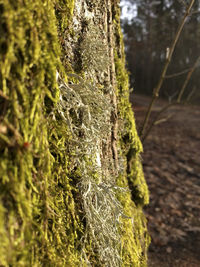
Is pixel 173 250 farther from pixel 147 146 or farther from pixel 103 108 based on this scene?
pixel 147 146

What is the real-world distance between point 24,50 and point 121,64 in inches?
30.3

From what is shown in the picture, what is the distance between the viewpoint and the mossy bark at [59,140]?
61 cm

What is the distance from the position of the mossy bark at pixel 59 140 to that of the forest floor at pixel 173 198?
1.19 meters

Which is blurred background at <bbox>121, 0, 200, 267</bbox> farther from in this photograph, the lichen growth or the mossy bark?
the lichen growth

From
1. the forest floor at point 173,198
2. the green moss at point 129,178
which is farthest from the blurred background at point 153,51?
the green moss at point 129,178

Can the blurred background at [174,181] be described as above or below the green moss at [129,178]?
below

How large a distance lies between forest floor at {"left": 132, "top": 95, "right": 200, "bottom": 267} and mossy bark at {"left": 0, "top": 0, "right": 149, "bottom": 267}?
1.19m

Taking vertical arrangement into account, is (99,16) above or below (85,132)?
above

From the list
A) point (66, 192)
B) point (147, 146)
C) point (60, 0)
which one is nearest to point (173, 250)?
point (66, 192)

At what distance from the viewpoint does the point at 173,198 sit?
331cm

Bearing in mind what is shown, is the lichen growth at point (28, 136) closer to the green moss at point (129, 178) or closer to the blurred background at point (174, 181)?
the green moss at point (129, 178)

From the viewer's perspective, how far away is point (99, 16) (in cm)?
100

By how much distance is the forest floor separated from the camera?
2213 millimetres

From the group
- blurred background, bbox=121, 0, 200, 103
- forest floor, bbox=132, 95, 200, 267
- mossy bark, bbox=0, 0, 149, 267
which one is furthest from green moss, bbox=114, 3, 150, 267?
blurred background, bbox=121, 0, 200, 103
